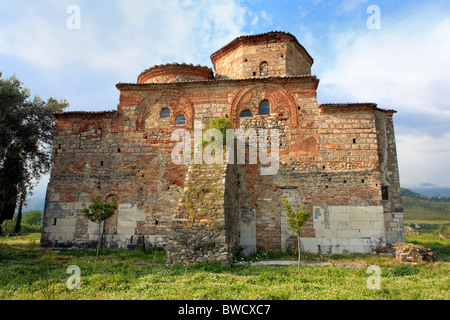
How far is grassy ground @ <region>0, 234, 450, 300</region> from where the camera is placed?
6.23 metres

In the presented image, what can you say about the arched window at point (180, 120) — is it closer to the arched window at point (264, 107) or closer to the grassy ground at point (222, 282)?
the arched window at point (264, 107)

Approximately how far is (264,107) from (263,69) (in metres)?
3.07

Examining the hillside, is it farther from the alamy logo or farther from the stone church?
the alamy logo

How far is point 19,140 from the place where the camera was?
1634 cm

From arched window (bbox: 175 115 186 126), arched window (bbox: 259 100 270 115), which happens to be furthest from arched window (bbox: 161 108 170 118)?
arched window (bbox: 259 100 270 115)

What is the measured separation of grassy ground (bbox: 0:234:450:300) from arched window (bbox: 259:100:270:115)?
763 centimetres

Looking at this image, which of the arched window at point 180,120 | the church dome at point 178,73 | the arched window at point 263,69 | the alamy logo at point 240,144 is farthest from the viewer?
the church dome at point 178,73

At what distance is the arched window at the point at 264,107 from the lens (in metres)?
13.9

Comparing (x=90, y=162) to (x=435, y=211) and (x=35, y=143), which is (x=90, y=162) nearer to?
(x=35, y=143)

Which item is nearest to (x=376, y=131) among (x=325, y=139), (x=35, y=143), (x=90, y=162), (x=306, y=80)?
(x=325, y=139)

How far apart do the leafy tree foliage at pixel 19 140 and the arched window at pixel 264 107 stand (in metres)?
13.3

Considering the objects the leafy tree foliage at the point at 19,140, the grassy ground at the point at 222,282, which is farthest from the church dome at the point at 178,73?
the grassy ground at the point at 222,282

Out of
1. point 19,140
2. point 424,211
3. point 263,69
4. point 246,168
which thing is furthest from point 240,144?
point 424,211
